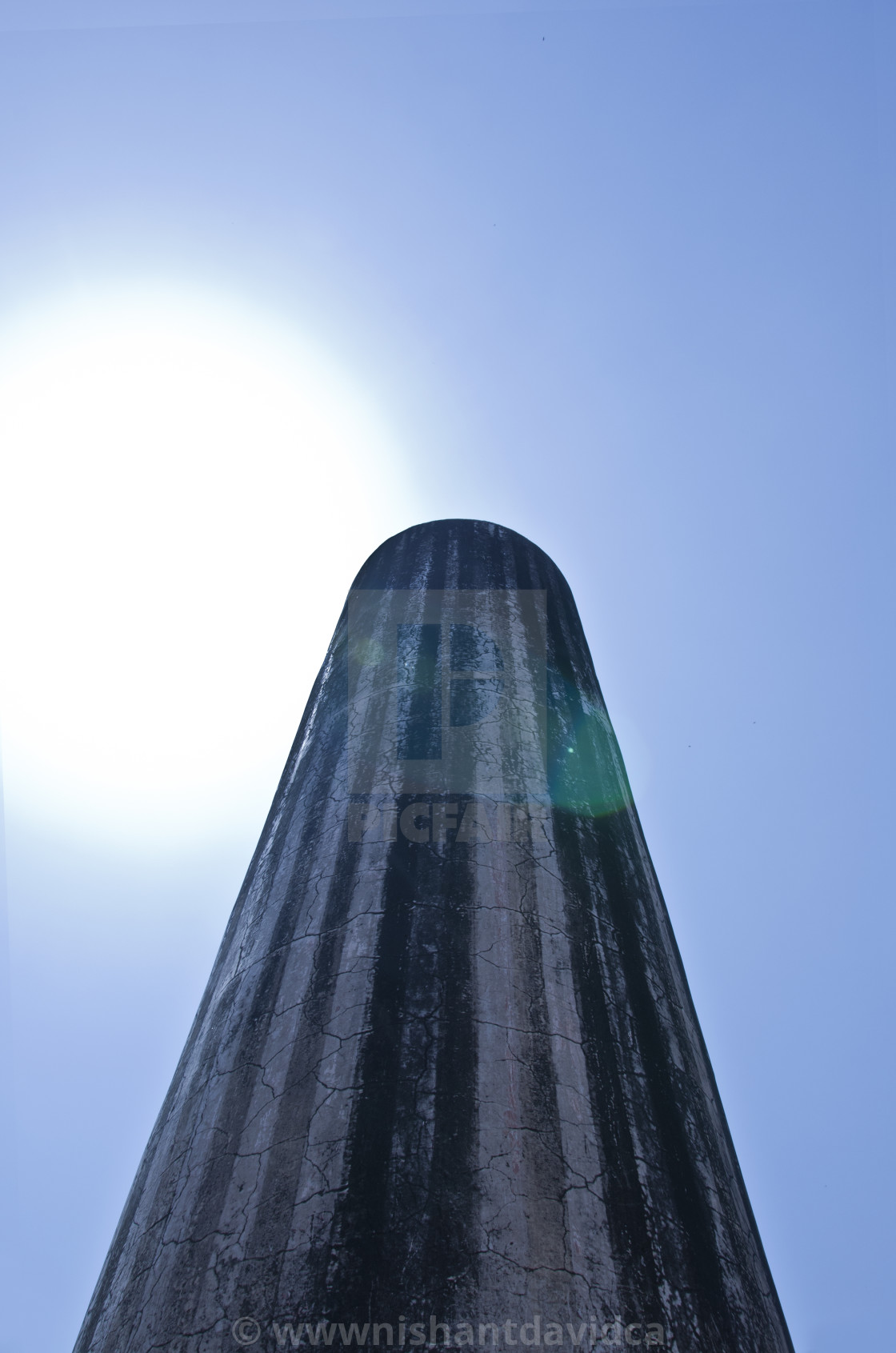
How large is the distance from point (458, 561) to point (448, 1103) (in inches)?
185

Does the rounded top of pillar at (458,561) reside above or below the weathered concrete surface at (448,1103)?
above

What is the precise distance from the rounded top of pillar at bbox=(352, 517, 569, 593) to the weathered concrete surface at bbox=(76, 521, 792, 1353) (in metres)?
1.84

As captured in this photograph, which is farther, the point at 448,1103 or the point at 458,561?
the point at 458,561

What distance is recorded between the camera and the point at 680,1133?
3.85 meters

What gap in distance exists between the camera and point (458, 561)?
23.7 ft

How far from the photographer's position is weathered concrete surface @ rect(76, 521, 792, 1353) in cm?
309

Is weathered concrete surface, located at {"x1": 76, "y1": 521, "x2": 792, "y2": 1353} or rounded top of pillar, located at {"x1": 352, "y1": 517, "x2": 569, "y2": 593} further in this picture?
rounded top of pillar, located at {"x1": 352, "y1": 517, "x2": 569, "y2": 593}

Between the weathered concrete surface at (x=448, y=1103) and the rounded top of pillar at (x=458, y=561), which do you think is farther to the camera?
the rounded top of pillar at (x=458, y=561)

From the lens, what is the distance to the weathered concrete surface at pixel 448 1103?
309 centimetres

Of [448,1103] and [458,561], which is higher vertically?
[458,561]

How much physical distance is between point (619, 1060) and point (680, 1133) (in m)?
0.43

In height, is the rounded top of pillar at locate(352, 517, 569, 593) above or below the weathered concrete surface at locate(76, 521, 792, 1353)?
above

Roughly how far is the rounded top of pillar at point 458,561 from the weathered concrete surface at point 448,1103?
72.3 inches

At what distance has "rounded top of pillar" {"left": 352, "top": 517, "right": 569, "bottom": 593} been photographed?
278 inches
